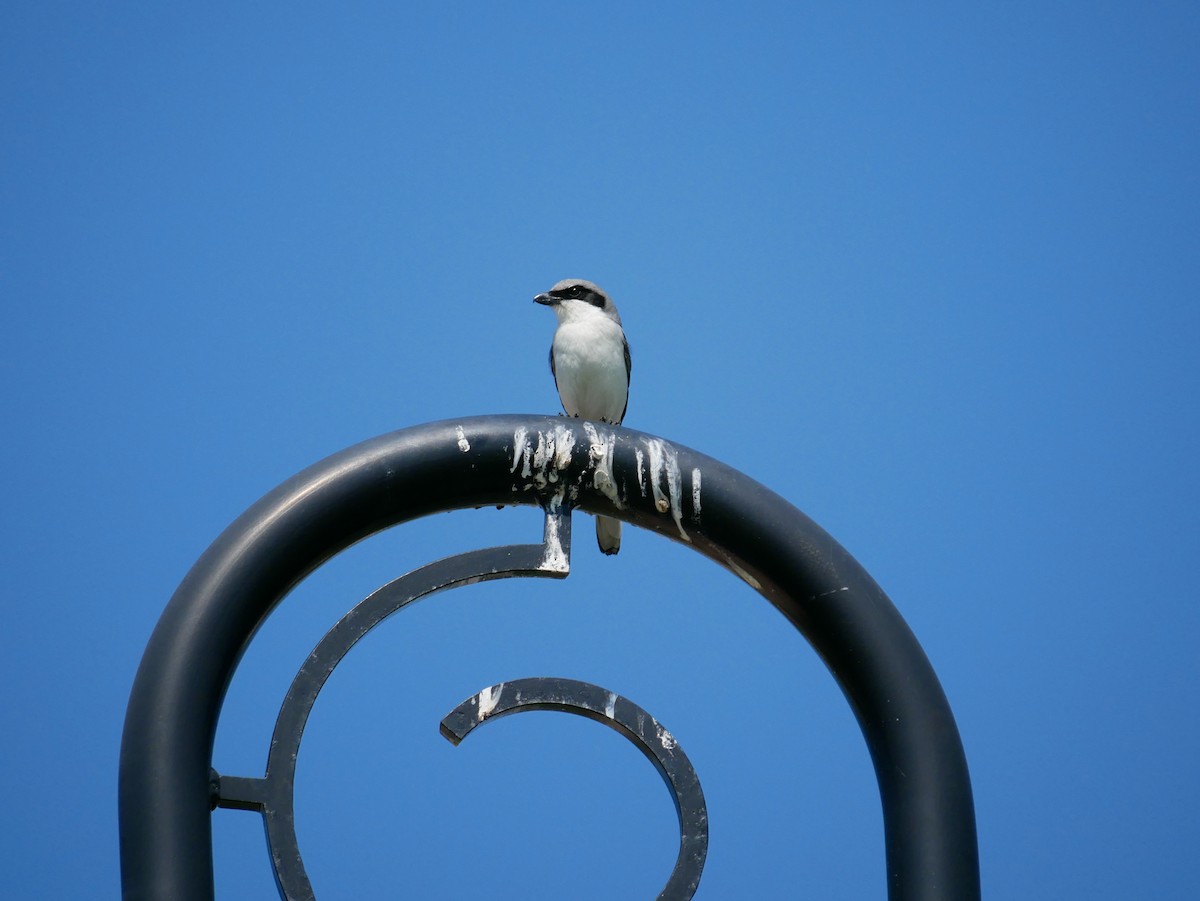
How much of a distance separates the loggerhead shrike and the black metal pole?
14.3ft

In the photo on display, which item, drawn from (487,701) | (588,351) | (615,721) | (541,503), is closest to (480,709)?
(487,701)

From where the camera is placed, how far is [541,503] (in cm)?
261

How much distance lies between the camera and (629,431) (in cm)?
264

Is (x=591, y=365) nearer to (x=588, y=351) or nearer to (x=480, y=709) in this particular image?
(x=588, y=351)

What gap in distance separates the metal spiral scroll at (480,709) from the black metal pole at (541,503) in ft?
0.36

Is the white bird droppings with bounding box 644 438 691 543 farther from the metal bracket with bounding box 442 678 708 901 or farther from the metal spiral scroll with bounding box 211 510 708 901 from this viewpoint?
the metal bracket with bounding box 442 678 708 901

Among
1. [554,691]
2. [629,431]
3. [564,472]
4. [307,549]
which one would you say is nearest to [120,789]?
[307,549]

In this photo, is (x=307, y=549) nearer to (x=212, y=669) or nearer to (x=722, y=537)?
(x=212, y=669)

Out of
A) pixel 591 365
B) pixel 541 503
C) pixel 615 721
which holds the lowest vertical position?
pixel 615 721

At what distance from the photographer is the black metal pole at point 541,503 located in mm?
2082

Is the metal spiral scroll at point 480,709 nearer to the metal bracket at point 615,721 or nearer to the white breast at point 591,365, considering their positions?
the metal bracket at point 615,721

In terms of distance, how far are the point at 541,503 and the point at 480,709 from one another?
429mm

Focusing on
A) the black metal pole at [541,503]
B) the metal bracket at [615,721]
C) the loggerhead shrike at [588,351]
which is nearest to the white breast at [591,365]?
the loggerhead shrike at [588,351]

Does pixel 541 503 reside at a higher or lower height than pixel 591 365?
lower
